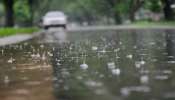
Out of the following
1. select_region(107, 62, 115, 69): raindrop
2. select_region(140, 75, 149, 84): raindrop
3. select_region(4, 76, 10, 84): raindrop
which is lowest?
select_region(140, 75, 149, 84): raindrop

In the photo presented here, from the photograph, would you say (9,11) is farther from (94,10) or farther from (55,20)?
(94,10)

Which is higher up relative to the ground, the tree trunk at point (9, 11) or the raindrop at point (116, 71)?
the tree trunk at point (9, 11)

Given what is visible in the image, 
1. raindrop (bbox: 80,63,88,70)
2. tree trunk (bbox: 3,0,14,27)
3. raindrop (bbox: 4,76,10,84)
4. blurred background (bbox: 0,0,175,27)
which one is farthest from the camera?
blurred background (bbox: 0,0,175,27)

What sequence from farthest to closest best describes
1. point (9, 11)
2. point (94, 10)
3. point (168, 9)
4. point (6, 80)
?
point (94, 10) → point (168, 9) → point (9, 11) → point (6, 80)

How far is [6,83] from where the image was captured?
9445 millimetres

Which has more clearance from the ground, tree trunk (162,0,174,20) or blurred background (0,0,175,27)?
blurred background (0,0,175,27)

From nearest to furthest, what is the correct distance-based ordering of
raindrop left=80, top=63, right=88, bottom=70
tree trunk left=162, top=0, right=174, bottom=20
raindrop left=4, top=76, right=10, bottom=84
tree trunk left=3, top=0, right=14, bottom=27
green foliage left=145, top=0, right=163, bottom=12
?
raindrop left=4, top=76, right=10, bottom=84, raindrop left=80, top=63, right=88, bottom=70, tree trunk left=3, top=0, right=14, bottom=27, tree trunk left=162, top=0, right=174, bottom=20, green foliage left=145, top=0, right=163, bottom=12

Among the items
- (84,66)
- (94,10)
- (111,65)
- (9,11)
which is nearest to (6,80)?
(84,66)

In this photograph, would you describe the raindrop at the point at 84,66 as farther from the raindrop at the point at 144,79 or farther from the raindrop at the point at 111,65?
the raindrop at the point at 144,79

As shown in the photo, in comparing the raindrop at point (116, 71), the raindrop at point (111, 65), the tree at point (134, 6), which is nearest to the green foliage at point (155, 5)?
the tree at point (134, 6)

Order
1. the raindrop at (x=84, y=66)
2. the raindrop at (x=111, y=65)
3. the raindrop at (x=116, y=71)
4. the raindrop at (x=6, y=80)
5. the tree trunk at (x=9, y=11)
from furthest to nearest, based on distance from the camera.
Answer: the tree trunk at (x=9, y=11) → the raindrop at (x=84, y=66) → the raindrop at (x=111, y=65) → the raindrop at (x=116, y=71) → the raindrop at (x=6, y=80)

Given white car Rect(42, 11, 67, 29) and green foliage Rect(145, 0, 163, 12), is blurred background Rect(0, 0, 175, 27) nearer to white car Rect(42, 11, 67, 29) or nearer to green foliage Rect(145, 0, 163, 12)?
green foliage Rect(145, 0, 163, 12)

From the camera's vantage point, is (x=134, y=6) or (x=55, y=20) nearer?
(x=55, y=20)

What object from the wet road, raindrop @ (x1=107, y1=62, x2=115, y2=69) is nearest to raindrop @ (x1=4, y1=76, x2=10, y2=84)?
the wet road
